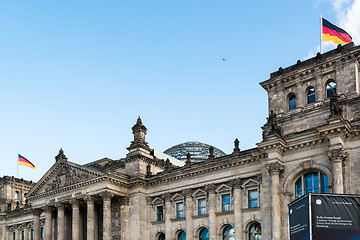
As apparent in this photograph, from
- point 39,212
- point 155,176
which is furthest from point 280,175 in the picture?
point 39,212

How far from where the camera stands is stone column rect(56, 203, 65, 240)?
1956 inches

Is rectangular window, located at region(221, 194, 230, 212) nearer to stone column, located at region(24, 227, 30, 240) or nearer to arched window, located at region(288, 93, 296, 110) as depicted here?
arched window, located at region(288, 93, 296, 110)

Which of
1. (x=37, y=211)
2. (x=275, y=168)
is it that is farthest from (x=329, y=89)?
(x=37, y=211)

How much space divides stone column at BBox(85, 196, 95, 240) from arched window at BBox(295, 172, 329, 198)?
2051cm

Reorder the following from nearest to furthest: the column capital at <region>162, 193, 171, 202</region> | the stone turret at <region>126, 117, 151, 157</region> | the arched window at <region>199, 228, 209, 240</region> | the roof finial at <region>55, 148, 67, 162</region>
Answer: the arched window at <region>199, 228, 209, 240</region>, the column capital at <region>162, 193, 171, 202</region>, the stone turret at <region>126, 117, 151, 157</region>, the roof finial at <region>55, 148, 67, 162</region>

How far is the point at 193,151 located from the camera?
219 ft

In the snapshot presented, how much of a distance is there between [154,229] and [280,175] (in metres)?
15.4

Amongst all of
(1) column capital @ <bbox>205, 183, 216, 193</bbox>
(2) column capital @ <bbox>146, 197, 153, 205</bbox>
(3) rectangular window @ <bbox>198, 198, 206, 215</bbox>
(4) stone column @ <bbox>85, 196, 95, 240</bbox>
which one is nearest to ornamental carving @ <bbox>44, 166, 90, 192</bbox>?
(4) stone column @ <bbox>85, 196, 95, 240</bbox>

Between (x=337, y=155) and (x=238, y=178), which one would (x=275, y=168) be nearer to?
(x=337, y=155)

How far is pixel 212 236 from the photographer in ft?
137

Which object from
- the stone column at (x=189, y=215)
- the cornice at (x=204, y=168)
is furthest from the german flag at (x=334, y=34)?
the stone column at (x=189, y=215)

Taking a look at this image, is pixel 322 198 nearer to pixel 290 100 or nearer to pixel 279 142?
pixel 279 142

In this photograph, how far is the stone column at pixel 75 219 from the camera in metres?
47.5

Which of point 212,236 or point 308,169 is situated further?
point 212,236
